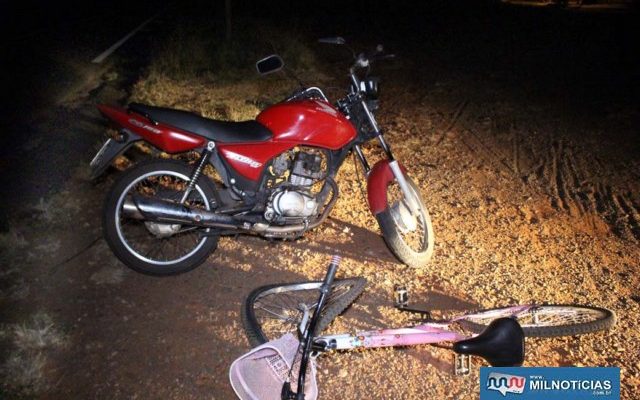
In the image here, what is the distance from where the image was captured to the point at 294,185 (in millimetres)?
3787

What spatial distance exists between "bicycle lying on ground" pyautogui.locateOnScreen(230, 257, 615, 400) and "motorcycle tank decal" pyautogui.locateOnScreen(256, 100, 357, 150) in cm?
111

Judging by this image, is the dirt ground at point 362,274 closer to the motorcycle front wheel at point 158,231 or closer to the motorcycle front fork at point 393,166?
the motorcycle front wheel at point 158,231

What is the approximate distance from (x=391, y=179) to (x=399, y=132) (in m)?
2.98

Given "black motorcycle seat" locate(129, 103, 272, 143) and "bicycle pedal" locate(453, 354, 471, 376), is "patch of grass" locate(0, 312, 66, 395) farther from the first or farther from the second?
"bicycle pedal" locate(453, 354, 471, 376)

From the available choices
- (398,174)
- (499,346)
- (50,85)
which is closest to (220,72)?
(50,85)

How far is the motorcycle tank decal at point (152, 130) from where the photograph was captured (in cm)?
342

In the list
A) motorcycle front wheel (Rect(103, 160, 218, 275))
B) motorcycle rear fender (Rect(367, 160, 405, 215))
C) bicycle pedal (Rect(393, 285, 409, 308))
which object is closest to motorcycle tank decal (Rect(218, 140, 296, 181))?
motorcycle front wheel (Rect(103, 160, 218, 275))

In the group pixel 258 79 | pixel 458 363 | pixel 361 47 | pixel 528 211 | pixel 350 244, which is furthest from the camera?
pixel 361 47

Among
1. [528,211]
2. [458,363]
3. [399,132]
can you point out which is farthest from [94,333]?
[399,132]

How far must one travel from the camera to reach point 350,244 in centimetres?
451

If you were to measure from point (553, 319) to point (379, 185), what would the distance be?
1.76 metres

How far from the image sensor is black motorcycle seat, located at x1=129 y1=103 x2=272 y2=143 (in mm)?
3430

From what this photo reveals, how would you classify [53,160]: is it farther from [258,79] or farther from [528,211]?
[528,211]

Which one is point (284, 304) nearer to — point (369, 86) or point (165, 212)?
point (165, 212)
